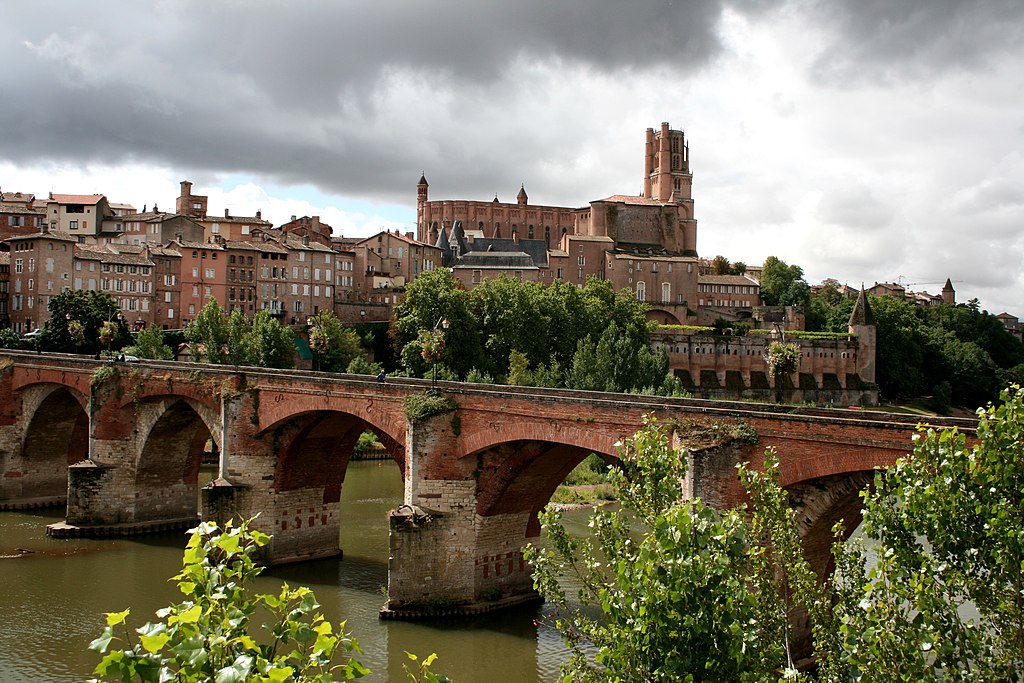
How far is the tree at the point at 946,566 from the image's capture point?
11.0 metres

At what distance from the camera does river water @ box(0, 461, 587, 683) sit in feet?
83.2

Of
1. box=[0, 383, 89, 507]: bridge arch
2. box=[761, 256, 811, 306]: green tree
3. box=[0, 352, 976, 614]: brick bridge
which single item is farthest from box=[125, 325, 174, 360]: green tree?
box=[761, 256, 811, 306]: green tree

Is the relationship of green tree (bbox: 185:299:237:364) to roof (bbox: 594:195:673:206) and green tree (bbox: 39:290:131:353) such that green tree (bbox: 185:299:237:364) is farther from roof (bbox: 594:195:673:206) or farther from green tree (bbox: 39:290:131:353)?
roof (bbox: 594:195:673:206)

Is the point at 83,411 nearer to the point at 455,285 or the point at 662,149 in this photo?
the point at 455,285

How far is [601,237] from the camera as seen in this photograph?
386ft

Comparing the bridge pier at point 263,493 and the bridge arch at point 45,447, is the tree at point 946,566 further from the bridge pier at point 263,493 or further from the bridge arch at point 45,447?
the bridge arch at point 45,447

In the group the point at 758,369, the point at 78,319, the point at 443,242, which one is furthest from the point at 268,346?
the point at 443,242

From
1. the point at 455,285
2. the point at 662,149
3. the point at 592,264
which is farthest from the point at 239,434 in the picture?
the point at 662,149

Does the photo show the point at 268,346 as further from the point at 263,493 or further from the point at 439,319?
the point at 263,493

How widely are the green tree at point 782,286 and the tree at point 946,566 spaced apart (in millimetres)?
115185

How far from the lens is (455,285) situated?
271 ft

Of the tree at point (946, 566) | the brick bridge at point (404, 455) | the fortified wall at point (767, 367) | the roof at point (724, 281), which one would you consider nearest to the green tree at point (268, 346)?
the brick bridge at point (404, 455)

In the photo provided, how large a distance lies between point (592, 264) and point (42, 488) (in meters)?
73.5

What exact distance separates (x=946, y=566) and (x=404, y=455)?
2350cm
